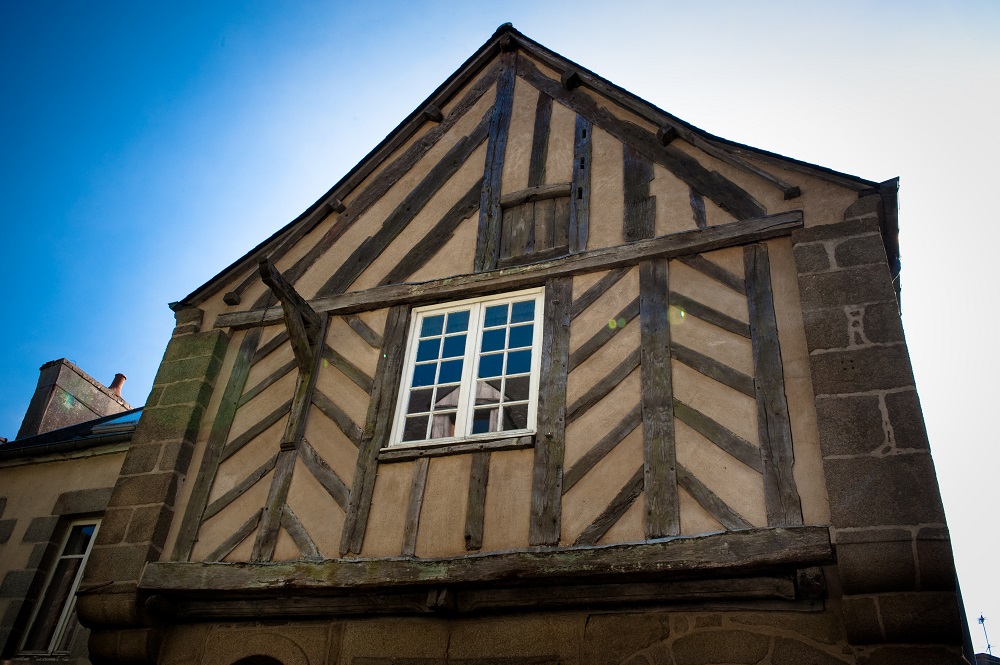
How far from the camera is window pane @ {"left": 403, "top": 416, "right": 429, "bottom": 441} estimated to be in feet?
18.8

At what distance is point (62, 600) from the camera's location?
291 inches

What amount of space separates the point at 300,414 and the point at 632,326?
8.10 ft

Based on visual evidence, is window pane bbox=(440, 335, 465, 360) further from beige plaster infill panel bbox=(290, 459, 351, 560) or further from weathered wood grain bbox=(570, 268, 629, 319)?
beige plaster infill panel bbox=(290, 459, 351, 560)

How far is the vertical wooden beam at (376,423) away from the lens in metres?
5.25

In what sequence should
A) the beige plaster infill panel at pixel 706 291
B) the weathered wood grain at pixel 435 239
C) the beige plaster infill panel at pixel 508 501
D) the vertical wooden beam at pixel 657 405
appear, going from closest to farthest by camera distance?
the vertical wooden beam at pixel 657 405
the beige plaster infill panel at pixel 508 501
the beige plaster infill panel at pixel 706 291
the weathered wood grain at pixel 435 239

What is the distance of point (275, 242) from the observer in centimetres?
739

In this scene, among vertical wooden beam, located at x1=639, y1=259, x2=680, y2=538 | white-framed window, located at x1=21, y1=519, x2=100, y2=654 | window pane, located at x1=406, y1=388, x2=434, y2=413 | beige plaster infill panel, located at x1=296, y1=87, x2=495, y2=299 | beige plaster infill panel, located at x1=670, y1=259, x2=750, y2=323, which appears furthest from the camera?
white-framed window, located at x1=21, y1=519, x2=100, y2=654

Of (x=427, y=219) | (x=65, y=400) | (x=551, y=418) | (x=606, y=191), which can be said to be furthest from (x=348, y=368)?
(x=65, y=400)

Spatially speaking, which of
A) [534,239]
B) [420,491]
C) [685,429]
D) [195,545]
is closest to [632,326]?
[685,429]

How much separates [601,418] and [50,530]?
222 inches

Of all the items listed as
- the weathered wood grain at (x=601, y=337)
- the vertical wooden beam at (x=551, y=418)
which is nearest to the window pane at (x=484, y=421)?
the vertical wooden beam at (x=551, y=418)

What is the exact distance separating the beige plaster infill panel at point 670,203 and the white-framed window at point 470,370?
3.42ft

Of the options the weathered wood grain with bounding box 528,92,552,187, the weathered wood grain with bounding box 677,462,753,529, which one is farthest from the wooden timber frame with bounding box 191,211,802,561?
the weathered wood grain with bounding box 528,92,552,187

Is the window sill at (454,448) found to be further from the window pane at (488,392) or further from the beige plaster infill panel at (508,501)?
the window pane at (488,392)
